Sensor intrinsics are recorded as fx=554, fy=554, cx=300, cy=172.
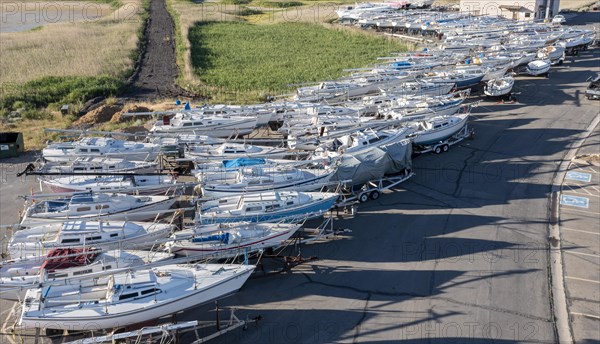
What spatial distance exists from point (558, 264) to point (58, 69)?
149 feet

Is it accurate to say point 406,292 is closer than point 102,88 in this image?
Yes

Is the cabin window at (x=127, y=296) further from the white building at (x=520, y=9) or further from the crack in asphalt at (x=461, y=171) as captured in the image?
the white building at (x=520, y=9)

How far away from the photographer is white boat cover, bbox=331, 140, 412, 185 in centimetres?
2309

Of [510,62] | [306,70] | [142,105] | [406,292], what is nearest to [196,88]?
[142,105]

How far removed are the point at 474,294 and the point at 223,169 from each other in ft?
36.5

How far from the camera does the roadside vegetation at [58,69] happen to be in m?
37.0

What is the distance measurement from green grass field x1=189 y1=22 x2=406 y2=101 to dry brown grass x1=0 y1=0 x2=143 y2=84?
7692 mm

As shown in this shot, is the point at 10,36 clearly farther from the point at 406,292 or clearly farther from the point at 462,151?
the point at 406,292

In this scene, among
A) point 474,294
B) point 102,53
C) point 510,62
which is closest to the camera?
point 474,294

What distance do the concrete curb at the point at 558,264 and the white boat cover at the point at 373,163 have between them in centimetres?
654

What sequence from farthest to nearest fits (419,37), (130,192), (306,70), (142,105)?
1. (419,37)
2. (306,70)
3. (142,105)
4. (130,192)

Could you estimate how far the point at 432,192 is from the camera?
79.9 feet

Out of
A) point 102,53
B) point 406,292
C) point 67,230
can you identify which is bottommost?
point 406,292

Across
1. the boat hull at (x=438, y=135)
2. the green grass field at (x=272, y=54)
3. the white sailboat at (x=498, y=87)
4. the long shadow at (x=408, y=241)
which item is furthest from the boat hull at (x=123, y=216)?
the white sailboat at (x=498, y=87)
